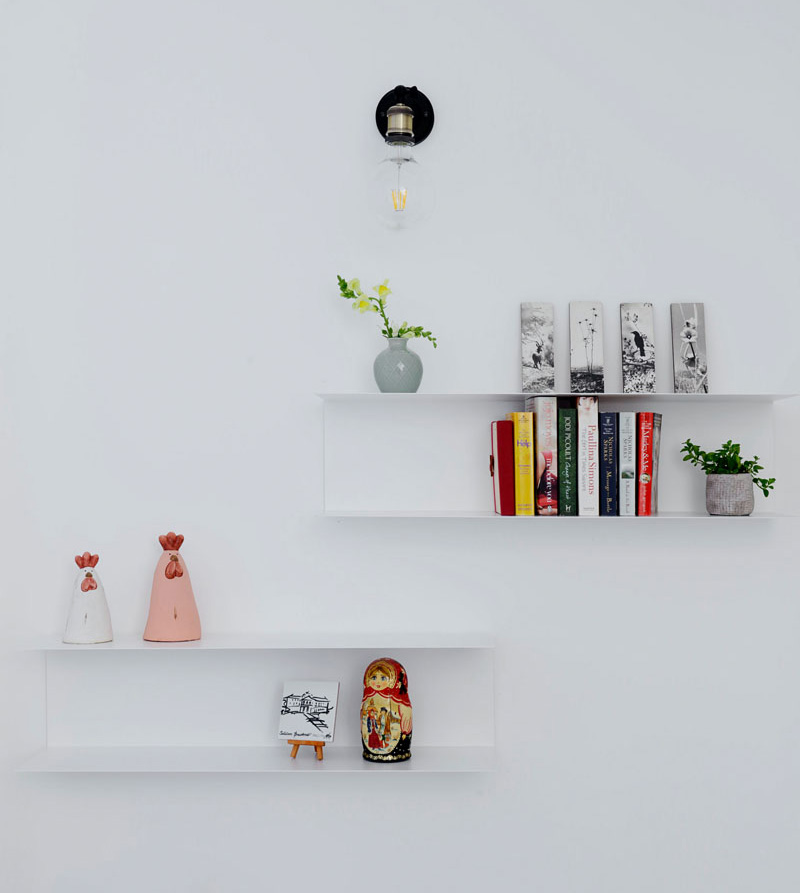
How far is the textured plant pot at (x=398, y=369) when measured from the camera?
2018 millimetres

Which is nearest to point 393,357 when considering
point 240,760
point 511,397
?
point 511,397

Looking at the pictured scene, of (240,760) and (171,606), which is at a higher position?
(171,606)

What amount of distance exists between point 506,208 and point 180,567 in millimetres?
1067

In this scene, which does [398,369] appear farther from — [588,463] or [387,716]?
[387,716]

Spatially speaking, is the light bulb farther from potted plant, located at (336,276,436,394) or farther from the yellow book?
the yellow book

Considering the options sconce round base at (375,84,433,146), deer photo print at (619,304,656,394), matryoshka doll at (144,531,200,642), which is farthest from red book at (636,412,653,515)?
matryoshka doll at (144,531,200,642)

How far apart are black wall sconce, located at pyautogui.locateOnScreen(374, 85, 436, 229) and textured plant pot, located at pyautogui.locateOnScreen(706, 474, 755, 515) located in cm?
87

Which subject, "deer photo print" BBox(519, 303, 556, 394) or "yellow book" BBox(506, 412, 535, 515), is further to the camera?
"deer photo print" BBox(519, 303, 556, 394)

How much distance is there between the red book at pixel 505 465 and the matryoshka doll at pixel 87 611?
0.87 metres

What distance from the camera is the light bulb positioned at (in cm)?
209

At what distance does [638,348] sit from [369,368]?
0.59 meters

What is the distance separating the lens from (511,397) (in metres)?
2.05

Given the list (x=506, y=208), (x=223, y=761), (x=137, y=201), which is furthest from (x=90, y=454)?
(x=506, y=208)

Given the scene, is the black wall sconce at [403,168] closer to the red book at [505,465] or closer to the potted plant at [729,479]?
the red book at [505,465]
